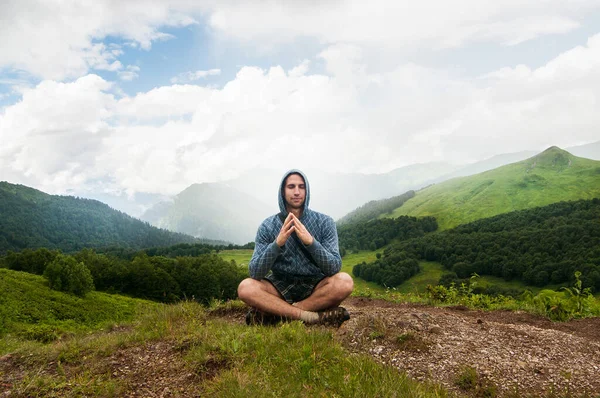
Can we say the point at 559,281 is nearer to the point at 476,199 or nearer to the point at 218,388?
the point at 476,199

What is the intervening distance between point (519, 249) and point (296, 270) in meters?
134

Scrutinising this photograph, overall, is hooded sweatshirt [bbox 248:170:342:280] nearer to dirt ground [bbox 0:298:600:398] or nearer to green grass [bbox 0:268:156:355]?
dirt ground [bbox 0:298:600:398]

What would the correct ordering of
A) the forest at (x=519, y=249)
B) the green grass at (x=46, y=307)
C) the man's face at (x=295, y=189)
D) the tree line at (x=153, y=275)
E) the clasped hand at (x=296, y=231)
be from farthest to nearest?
the forest at (x=519, y=249) < the tree line at (x=153, y=275) < the green grass at (x=46, y=307) < the man's face at (x=295, y=189) < the clasped hand at (x=296, y=231)

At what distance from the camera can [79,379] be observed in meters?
4.45

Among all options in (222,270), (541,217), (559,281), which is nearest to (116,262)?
(222,270)

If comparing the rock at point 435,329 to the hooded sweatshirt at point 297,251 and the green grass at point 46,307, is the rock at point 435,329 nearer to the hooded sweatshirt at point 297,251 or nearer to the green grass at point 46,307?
the hooded sweatshirt at point 297,251

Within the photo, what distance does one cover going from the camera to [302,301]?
6691mm

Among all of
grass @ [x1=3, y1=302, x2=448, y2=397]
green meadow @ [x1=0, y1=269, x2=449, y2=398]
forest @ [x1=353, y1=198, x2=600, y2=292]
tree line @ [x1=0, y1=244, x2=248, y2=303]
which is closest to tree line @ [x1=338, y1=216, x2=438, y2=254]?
forest @ [x1=353, y1=198, x2=600, y2=292]

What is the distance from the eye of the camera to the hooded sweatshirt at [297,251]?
21.0 ft

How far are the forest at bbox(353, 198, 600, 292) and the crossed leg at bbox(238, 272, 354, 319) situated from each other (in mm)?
105108

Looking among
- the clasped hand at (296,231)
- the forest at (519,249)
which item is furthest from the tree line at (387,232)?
the clasped hand at (296,231)

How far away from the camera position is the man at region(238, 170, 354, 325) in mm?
6371

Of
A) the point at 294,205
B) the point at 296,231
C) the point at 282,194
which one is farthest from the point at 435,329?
the point at 282,194

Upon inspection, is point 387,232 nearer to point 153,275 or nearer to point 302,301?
point 153,275
